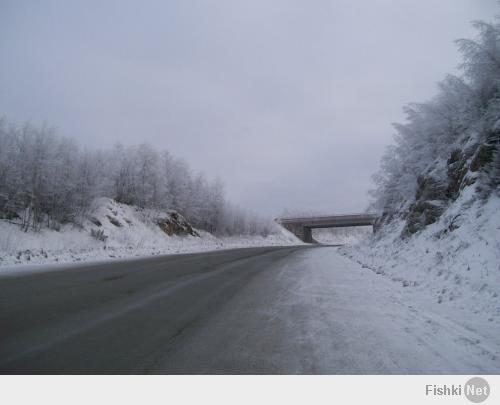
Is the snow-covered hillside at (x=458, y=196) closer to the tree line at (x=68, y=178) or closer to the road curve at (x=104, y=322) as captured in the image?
the road curve at (x=104, y=322)

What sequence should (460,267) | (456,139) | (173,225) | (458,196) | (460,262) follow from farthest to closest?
(173,225), (456,139), (458,196), (460,262), (460,267)

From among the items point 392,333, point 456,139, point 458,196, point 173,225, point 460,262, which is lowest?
point 392,333

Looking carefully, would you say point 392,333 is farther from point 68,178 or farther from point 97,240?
point 68,178

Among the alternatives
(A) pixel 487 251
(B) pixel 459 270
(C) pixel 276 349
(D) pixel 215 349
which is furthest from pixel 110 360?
(A) pixel 487 251

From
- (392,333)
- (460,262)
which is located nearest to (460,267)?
(460,262)

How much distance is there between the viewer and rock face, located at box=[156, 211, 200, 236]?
4109 centimetres

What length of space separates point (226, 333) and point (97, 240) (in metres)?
24.9

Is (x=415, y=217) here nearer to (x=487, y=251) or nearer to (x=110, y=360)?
(x=487, y=251)

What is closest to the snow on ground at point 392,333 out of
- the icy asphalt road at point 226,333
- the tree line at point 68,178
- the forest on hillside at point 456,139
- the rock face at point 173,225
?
the icy asphalt road at point 226,333

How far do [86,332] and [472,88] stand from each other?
16522mm

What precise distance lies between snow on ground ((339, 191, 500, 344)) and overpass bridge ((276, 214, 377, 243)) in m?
54.8

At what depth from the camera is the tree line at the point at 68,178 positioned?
23.6 metres

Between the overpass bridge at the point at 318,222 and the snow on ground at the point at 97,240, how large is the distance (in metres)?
43.0

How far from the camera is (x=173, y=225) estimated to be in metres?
43.0
